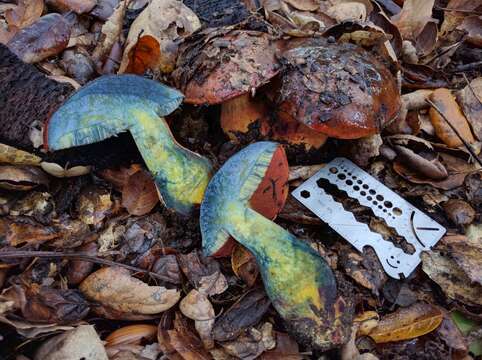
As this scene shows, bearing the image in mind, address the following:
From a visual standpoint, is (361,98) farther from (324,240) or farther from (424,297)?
(424,297)

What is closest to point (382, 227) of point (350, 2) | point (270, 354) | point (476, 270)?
point (476, 270)

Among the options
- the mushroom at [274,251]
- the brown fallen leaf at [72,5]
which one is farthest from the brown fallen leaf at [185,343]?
the brown fallen leaf at [72,5]

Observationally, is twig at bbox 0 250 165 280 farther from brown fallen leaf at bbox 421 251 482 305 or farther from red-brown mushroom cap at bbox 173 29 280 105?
brown fallen leaf at bbox 421 251 482 305

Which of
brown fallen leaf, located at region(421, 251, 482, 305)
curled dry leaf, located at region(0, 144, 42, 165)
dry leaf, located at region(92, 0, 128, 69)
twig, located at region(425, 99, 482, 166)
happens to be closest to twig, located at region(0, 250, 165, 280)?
curled dry leaf, located at region(0, 144, 42, 165)

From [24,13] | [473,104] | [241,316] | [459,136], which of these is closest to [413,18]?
[473,104]

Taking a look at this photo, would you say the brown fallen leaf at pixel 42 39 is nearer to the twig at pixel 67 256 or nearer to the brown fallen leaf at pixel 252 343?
the twig at pixel 67 256

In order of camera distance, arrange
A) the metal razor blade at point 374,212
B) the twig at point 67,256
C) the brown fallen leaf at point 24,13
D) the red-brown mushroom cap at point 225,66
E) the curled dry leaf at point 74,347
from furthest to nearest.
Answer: the brown fallen leaf at point 24,13
the metal razor blade at point 374,212
the red-brown mushroom cap at point 225,66
the twig at point 67,256
the curled dry leaf at point 74,347

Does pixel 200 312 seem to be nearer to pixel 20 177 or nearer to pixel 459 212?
pixel 20 177
